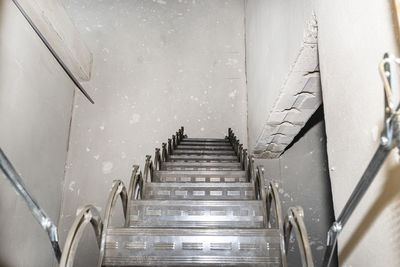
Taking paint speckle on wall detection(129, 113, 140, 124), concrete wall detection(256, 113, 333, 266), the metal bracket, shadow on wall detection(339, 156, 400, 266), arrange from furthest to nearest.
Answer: paint speckle on wall detection(129, 113, 140, 124) → concrete wall detection(256, 113, 333, 266) → shadow on wall detection(339, 156, 400, 266) → the metal bracket

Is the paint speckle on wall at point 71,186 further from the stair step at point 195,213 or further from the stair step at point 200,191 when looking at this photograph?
the stair step at point 195,213

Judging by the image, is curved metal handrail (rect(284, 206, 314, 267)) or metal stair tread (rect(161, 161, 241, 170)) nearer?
curved metal handrail (rect(284, 206, 314, 267))

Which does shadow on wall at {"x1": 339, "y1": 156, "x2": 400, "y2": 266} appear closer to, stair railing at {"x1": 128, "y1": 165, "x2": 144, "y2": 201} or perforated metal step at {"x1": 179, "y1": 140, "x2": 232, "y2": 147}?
stair railing at {"x1": 128, "y1": 165, "x2": 144, "y2": 201}

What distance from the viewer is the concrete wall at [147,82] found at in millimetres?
5270

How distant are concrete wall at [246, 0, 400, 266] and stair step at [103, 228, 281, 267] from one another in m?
0.69

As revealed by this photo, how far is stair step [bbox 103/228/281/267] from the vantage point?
1939mm

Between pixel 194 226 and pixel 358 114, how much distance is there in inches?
61.2

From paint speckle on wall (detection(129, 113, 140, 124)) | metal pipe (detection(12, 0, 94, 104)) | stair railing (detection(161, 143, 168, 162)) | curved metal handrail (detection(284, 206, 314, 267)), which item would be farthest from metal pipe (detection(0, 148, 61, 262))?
paint speckle on wall (detection(129, 113, 140, 124))

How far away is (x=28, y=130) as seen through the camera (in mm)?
3986

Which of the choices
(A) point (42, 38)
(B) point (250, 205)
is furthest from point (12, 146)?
(B) point (250, 205)

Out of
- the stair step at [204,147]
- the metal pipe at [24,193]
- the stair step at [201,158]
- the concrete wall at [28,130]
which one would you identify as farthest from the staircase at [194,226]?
the concrete wall at [28,130]

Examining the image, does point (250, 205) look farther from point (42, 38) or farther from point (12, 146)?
point (42, 38)

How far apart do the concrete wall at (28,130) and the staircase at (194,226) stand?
5.71 ft

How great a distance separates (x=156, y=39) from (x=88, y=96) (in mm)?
1606
